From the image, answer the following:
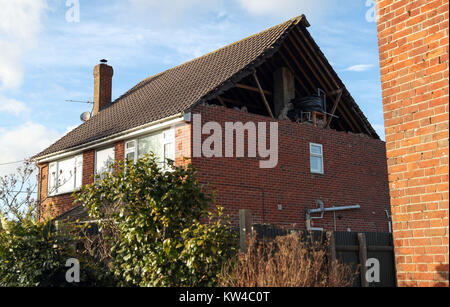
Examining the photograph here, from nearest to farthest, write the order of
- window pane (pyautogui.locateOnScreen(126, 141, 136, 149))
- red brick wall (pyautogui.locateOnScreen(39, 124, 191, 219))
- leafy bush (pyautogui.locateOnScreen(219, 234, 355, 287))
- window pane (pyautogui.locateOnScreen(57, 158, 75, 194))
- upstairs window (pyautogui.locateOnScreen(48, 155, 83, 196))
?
leafy bush (pyautogui.locateOnScreen(219, 234, 355, 287)) < red brick wall (pyautogui.locateOnScreen(39, 124, 191, 219)) < window pane (pyautogui.locateOnScreen(126, 141, 136, 149)) < upstairs window (pyautogui.locateOnScreen(48, 155, 83, 196)) < window pane (pyautogui.locateOnScreen(57, 158, 75, 194))

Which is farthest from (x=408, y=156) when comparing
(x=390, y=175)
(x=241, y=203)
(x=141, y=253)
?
(x=241, y=203)

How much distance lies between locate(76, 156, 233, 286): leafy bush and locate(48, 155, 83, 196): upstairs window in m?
10.8

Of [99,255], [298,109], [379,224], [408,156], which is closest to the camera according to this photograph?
[408,156]

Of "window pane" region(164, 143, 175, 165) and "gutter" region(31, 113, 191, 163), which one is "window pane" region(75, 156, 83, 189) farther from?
"window pane" region(164, 143, 175, 165)

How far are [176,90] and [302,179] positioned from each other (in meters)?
5.66

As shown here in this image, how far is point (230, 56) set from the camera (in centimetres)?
1820

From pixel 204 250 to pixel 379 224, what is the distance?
43.6 feet

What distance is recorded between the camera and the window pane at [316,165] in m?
17.2

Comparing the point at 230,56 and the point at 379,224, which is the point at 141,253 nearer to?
the point at 230,56

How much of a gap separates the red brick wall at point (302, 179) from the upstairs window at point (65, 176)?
7.08 m

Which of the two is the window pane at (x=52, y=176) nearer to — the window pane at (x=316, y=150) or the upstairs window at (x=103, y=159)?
the upstairs window at (x=103, y=159)

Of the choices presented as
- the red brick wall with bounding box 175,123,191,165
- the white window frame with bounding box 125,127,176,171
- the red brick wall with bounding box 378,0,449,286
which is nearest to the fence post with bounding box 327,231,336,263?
the red brick wall with bounding box 378,0,449,286

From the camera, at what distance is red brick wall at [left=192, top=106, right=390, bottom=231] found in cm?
1462

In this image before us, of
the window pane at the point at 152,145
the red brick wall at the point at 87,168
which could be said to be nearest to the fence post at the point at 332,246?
the red brick wall at the point at 87,168
